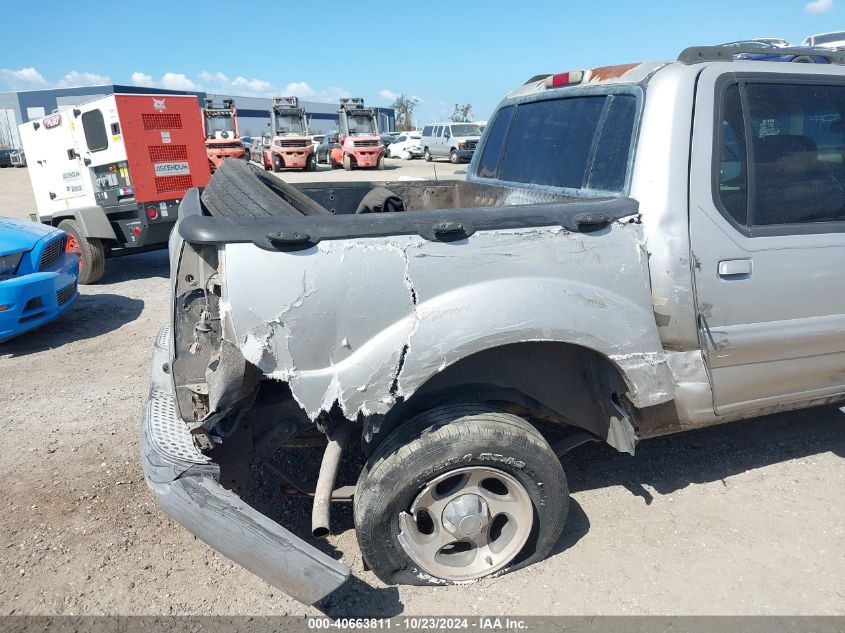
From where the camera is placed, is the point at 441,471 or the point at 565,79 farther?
the point at 565,79

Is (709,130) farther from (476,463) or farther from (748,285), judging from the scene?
(476,463)

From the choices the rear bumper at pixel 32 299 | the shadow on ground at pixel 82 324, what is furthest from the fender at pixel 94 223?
the rear bumper at pixel 32 299

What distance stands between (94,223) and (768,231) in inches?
310

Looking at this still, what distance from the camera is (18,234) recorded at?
18.6 ft

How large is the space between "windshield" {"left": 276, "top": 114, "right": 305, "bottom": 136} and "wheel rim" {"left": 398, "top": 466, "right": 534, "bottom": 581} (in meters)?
25.6

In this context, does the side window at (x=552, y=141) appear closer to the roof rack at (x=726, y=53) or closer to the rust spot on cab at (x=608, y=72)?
the rust spot on cab at (x=608, y=72)

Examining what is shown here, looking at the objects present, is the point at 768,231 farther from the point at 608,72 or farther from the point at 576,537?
the point at 576,537

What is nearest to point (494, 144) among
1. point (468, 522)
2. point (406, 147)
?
point (468, 522)

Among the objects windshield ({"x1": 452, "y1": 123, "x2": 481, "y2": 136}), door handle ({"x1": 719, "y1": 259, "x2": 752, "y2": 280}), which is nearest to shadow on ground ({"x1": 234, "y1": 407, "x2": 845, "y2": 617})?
door handle ({"x1": 719, "y1": 259, "x2": 752, "y2": 280})

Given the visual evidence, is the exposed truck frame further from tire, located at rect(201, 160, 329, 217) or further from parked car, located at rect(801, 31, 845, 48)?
tire, located at rect(201, 160, 329, 217)

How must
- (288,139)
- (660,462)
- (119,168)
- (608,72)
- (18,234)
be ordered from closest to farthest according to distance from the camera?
(608,72) → (660,462) → (18,234) → (119,168) → (288,139)

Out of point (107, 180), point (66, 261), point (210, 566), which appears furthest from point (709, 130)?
point (107, 180)

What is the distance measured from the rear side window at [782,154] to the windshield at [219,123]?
23.0 meters

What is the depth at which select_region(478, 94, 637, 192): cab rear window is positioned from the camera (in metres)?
2.67
